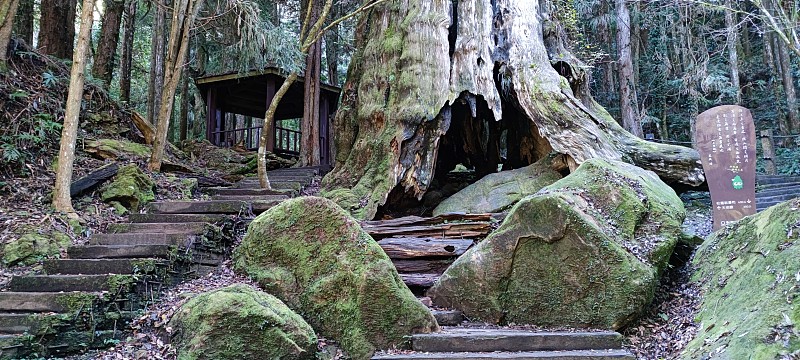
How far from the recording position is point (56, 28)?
11.9 m

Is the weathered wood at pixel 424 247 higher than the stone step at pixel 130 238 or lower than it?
lower

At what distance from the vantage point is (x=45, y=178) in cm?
770

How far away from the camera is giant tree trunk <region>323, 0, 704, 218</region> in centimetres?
904

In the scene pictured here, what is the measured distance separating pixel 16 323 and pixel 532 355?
181 inches

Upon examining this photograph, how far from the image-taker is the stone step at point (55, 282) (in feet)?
17.1

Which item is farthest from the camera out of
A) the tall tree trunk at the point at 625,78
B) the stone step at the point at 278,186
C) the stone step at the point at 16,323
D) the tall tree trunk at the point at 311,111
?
the tall tree trunk at the point at 625,78

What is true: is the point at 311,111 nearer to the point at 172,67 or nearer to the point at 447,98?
the point at 172,67

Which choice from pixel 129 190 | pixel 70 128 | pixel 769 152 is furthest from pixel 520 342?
pixel 769 152

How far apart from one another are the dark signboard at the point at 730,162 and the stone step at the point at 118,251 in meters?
7.25

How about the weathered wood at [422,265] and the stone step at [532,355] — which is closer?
the stone step at [532,355]

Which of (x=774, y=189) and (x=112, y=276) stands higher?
(x=774, y=189)

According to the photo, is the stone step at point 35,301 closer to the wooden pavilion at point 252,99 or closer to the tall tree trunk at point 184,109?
the wooden pavilion at point 252,99

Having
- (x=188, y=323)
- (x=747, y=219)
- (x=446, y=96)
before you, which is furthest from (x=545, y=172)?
(x=188, y=323)

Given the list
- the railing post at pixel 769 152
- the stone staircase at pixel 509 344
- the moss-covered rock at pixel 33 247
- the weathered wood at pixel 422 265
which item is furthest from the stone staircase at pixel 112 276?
A: the railing post at pixel 769 152
